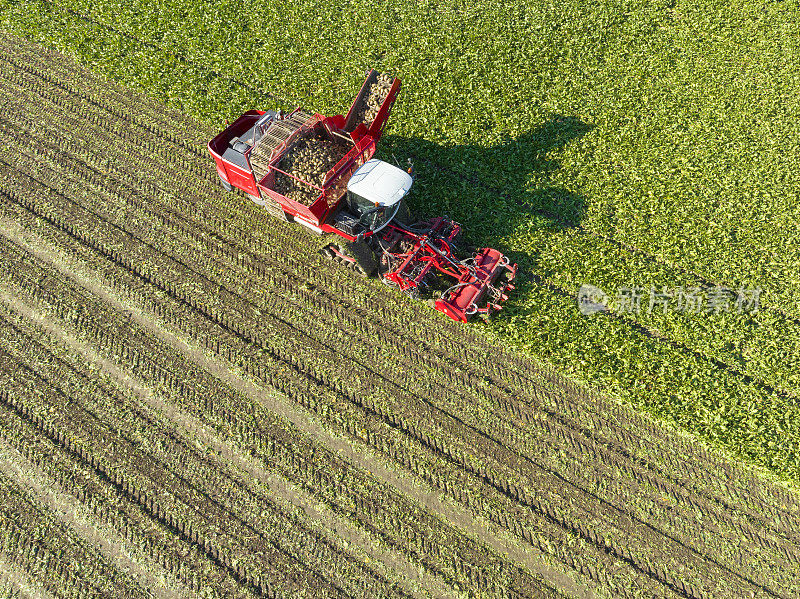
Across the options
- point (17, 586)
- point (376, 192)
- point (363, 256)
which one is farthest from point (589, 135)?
point (17, 586)

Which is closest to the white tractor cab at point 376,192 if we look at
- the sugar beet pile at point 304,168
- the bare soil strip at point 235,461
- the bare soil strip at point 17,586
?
the sugar beet pile at point 304,168

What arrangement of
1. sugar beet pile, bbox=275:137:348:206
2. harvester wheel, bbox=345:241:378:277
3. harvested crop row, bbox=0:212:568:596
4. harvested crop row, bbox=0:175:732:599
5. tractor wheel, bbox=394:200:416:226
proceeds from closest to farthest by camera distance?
harvested crop row, bbox=0:212:568:596
harvested crop row, bbox=0:175:732:599
harvester wheel, bbox=345:241:378:277
sugar beet pile, bbox=275:137:348:206
tractor wheel, bbox=394:200:416:226

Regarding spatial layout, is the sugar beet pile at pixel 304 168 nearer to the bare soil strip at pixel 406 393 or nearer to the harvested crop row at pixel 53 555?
the bare soil strip at pixel 406 393

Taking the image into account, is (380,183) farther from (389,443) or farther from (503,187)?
(389,443)

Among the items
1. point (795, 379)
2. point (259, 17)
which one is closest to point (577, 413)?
point (795, 379)

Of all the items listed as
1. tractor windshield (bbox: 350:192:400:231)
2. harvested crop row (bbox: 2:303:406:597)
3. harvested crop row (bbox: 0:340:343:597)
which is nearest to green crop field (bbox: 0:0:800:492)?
tractor windshield (bbox: 350:192:400:231)

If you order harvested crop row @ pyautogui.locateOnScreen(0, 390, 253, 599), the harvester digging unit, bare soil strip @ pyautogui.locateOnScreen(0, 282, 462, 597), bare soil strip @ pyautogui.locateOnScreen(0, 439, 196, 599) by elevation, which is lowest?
bare soil strip @ pyautogui.locateOnScreen(0, 439, 196, 599)

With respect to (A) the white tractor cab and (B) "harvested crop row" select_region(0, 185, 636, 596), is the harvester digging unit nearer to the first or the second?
(A) the white tractor cab
